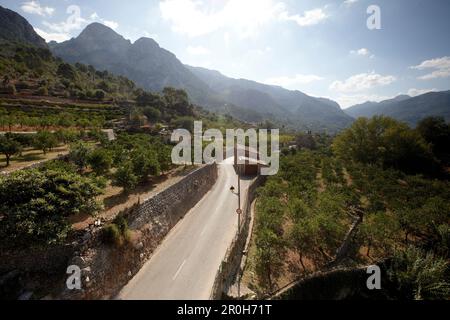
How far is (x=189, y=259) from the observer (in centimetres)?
1817

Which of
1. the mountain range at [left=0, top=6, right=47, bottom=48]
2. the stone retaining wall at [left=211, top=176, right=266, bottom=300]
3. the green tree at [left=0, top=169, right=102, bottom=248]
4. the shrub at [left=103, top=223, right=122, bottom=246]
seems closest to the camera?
the green tree at [left=0, top=169, right=102, bottom=248]

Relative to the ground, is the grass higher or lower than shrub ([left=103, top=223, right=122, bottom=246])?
higher

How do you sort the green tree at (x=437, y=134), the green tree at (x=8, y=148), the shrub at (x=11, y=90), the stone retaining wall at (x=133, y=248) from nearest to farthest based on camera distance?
the stone retaining wall at (x=133, y=248)
the green tree at (x=8, y=148)
the shrub at (x=11, y=90)
the green tree at (x=437, y=134)

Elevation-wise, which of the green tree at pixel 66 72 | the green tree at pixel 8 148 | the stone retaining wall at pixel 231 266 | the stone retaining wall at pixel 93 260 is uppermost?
the green tree at pixel 66 72

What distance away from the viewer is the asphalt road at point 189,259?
1477 centimetres

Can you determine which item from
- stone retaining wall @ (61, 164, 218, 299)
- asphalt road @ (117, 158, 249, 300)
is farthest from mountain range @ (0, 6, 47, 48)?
asphalt road @ (117, 158, 249, 300)

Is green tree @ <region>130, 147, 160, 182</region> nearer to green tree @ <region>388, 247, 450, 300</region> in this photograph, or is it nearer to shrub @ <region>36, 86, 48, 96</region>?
green tree @ <region>388, 247, 450, 300</region>

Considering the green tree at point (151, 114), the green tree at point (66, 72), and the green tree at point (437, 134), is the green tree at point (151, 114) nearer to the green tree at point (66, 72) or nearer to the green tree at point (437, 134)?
the green tree at point (66, 72)

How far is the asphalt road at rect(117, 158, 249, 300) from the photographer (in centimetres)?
1477

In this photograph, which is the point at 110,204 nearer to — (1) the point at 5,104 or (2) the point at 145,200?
(2) the point at 145,200

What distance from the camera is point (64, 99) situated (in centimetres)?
6147

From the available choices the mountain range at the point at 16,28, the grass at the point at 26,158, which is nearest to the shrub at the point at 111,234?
the grass at the point at 26,158

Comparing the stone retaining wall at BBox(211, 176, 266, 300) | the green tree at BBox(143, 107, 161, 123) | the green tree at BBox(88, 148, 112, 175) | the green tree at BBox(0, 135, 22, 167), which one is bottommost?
the stone retaining wall at BBox(211, 176, 266, 300)

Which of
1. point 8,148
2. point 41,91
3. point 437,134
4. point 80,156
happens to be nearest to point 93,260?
point 80,156
